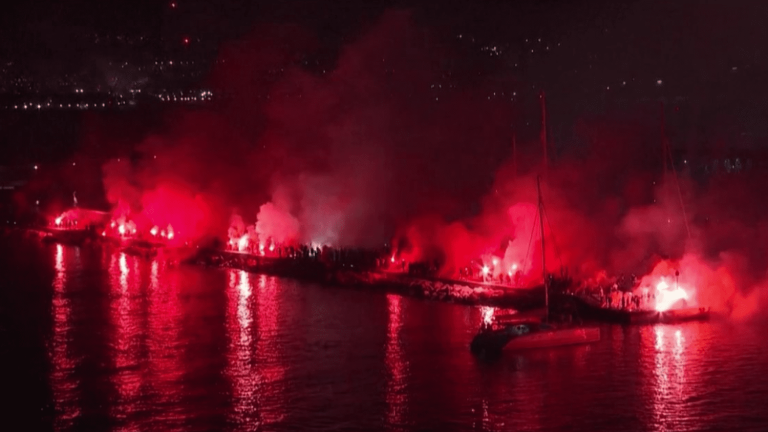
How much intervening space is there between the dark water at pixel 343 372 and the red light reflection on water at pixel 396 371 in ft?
0.16

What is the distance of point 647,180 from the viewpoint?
132ft

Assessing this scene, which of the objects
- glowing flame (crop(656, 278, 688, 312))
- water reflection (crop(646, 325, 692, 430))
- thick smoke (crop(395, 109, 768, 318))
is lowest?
water reflection (crop(646, 325, 692, 430))

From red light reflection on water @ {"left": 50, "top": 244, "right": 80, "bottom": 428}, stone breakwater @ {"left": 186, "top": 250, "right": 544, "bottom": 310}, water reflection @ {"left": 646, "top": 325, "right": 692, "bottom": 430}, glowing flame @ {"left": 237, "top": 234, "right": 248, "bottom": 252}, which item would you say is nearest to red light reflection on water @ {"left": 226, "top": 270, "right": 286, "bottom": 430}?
stone breakwater @ {"left": 186, "top": 250, "right": 544, "bottom": 310}

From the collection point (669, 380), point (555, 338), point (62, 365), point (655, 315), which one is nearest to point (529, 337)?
point (555, 338)

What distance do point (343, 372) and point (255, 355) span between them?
2259mm

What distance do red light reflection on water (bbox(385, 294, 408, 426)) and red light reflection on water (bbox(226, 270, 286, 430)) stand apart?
5.56 feet

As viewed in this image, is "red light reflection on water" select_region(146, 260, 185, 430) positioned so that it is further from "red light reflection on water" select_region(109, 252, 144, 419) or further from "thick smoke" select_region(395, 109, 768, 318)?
"thick smoke" select_region(395, 109, 768, 318)

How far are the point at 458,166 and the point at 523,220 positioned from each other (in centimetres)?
1699

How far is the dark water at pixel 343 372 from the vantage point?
15867mm

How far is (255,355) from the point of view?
66.1 ft

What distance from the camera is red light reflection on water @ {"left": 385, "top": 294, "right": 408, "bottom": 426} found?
16247 millimetres

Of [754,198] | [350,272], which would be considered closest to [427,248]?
[350,272]

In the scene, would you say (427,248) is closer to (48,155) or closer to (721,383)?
(721,383)

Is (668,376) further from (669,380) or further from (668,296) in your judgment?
(668,296)
